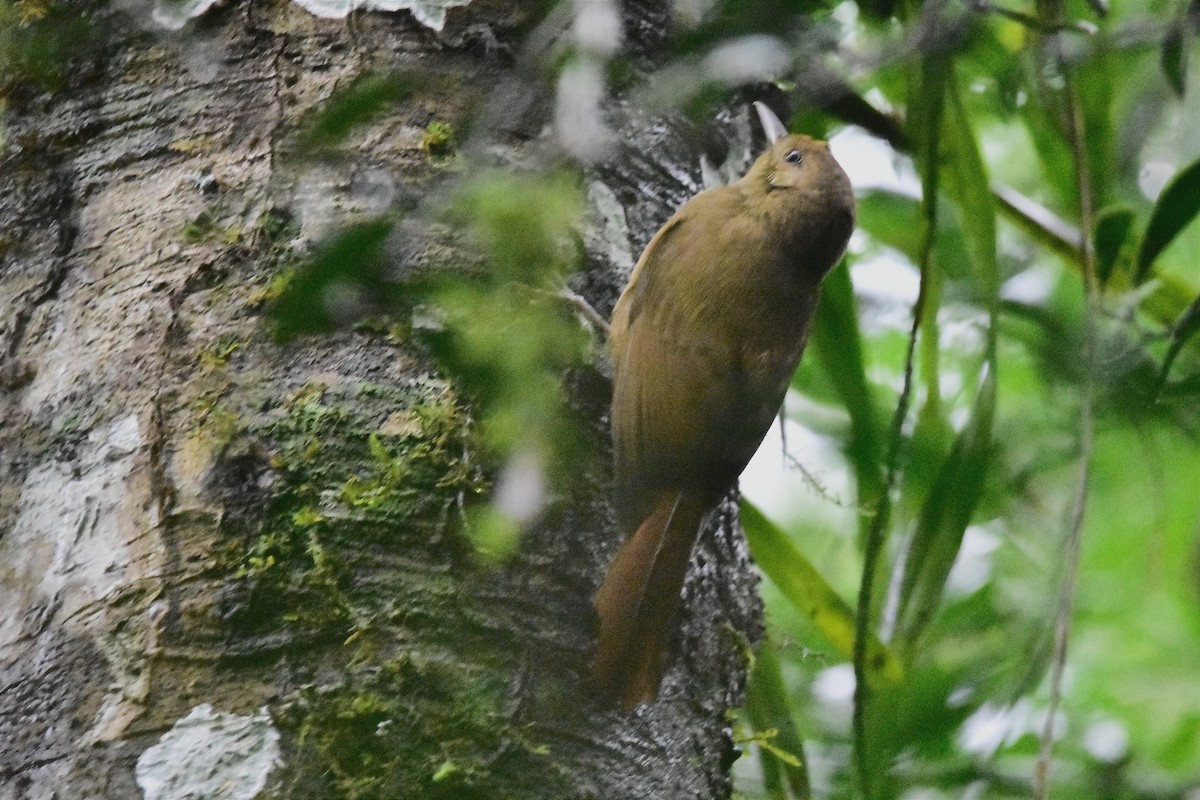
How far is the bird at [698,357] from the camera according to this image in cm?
191

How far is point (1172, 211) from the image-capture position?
2395mm

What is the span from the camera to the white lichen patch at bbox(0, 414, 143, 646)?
174 cm

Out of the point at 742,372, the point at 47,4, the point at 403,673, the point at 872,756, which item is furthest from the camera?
the point at 872,756

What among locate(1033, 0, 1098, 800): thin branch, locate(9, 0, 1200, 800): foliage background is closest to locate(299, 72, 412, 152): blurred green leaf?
locate(9, 0, 1200, 800): foliage background

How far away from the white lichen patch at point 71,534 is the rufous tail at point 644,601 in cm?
67

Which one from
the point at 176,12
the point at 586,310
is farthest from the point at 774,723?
the point at 176,12

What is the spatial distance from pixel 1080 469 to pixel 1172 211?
53 cm

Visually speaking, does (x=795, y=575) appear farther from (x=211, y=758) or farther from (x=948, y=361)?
(x=211, y=758)

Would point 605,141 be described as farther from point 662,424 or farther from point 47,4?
point 47,4

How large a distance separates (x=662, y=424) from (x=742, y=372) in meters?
0.26

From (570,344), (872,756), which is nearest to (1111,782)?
(872,756)

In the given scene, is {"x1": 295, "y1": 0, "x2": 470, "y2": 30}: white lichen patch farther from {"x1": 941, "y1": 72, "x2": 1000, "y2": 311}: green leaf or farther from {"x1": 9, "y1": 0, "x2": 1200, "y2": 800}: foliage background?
{"x1": 941, "y1": 72, "x2": 1000, "y2": 311}: green leaf

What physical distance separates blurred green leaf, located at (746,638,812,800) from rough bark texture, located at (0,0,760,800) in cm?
46

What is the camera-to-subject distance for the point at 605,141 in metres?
1.36
